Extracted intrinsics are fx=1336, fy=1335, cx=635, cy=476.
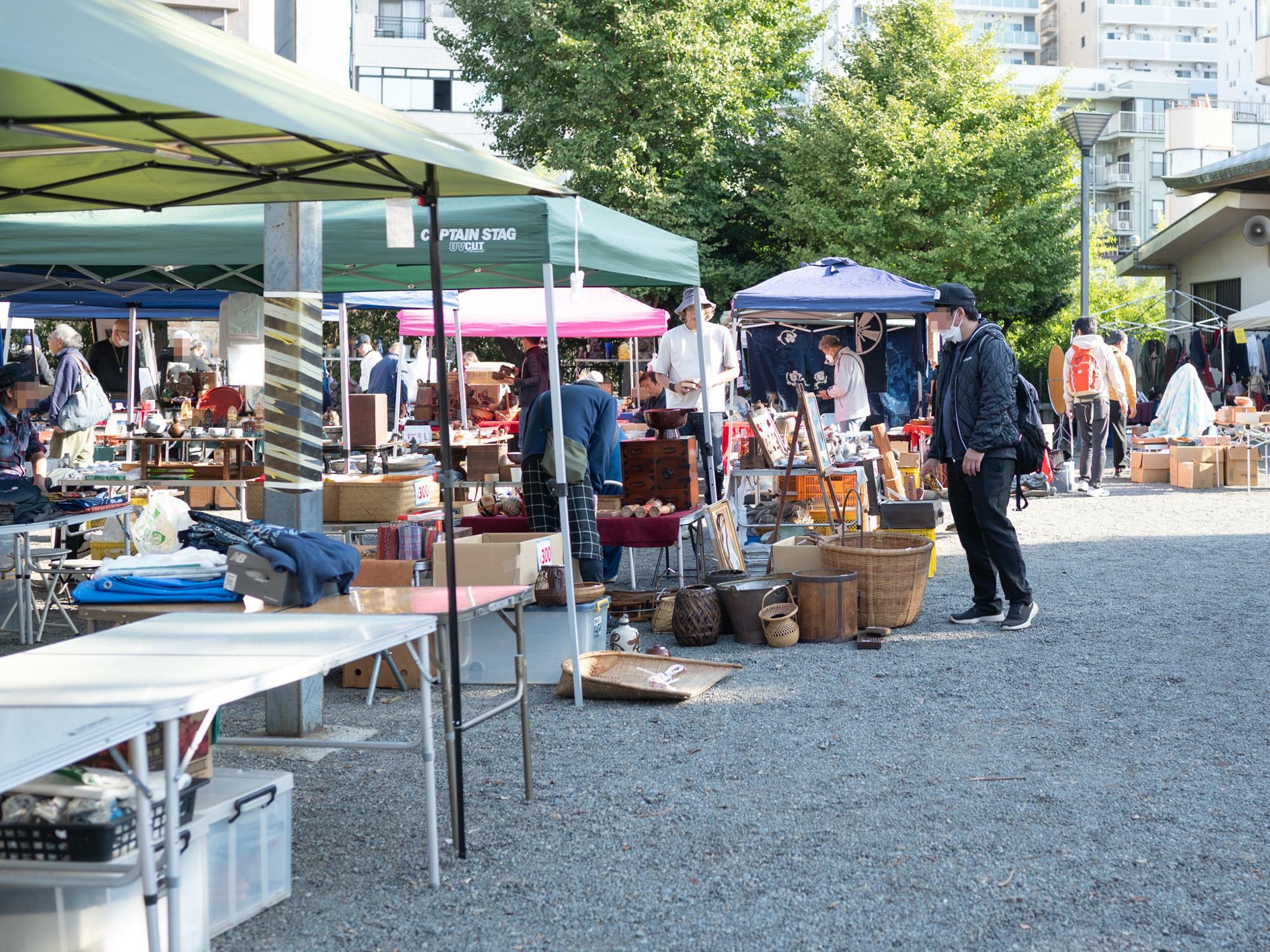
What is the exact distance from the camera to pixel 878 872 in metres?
4.01

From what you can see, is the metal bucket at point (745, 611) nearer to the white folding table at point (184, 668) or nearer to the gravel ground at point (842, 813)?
the gravel ground at point (842, 813)

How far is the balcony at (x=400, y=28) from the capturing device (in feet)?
155

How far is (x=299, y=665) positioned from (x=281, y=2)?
402 cm

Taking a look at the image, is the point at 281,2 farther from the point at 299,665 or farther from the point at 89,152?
the point at 299,665

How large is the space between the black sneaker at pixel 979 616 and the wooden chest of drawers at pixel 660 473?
1815mm

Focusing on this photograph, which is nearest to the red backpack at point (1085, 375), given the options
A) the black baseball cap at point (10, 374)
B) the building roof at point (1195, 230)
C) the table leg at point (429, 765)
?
the black baseball cap at point (10, 374)

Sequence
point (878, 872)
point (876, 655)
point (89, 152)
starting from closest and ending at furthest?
point (878, 872), point (89, 152), point (876, 655)

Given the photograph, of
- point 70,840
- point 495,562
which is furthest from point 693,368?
point 70,840

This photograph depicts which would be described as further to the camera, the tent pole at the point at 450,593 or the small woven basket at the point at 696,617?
the small woven basket at the point at 696,617

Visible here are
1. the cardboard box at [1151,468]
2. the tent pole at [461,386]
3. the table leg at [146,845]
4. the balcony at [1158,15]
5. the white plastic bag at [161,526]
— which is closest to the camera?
the table leg at [146,845]

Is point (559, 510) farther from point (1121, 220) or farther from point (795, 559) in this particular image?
point (1121, 220)

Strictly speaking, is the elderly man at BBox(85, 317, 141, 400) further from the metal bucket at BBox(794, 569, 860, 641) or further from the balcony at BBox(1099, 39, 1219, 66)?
the balcony at BBox(1099, 39, 1219, 66)

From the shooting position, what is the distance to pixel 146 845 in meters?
2.79

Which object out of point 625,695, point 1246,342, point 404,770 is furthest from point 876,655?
point 1246,342
